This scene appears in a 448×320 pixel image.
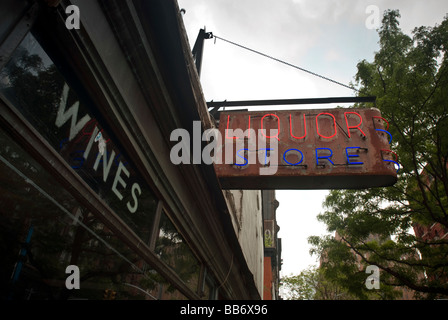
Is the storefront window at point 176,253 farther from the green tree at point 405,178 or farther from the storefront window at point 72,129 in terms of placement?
the green tree at point 405,178

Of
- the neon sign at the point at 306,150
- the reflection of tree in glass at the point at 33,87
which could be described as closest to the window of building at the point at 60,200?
the reflection of tree in glass at the point at 33,87

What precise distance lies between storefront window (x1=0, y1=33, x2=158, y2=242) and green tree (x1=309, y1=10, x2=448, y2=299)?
9.50 meters

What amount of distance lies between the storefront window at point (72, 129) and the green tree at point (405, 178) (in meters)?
9.50

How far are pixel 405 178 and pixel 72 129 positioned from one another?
11897 millimetres

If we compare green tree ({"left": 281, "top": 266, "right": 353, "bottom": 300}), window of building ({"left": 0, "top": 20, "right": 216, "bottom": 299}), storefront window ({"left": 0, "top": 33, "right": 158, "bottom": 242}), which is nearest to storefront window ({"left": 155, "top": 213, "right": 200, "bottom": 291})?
window of building ({"left": 0, "top": 20, "right": 216, "bottom": 299})

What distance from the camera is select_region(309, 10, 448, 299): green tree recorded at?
9273mm

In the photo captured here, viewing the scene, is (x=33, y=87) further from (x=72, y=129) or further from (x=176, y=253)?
(x=176, y=253)

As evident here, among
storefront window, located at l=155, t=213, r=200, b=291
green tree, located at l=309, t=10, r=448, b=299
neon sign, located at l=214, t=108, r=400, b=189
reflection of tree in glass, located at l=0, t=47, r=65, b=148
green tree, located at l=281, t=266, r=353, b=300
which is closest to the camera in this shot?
reflection of tree in glass, located at l=0, t=47, r=65, b=148

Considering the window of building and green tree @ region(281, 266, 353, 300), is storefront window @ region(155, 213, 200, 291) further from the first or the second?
green tree @ region(281, 266, 353, 300)

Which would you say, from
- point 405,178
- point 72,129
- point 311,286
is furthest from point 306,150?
point 311,286

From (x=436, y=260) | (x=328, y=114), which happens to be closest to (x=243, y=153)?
(x=328, y=114)

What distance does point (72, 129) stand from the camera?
2248mm

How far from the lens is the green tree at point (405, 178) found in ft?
30.4
